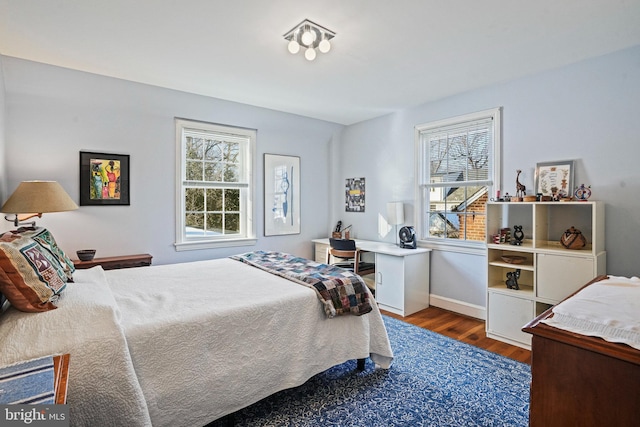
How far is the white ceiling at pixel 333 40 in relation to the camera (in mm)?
2045

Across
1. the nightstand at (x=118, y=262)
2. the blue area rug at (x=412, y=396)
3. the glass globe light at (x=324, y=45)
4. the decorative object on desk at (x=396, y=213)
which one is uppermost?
the glass globe light at (x=324, y=45)

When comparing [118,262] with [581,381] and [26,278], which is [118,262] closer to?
[26,278]

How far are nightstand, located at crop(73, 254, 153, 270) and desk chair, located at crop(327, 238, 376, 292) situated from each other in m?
2.02

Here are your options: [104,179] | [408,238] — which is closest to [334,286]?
[408,238]

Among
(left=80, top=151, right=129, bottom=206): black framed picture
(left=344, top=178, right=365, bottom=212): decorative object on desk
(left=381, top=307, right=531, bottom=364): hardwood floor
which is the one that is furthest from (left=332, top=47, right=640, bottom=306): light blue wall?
(left=80, top=151, right=129, bottom=206): black framed picture

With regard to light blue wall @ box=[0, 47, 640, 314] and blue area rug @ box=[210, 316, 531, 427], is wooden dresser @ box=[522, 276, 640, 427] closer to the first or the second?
blue area rug @ box=[210, 316, 531, 427]

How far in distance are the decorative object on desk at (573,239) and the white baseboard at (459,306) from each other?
3.47 ft

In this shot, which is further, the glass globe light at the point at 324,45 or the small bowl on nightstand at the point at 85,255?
the small bowl on nightstand at the point at 85,255

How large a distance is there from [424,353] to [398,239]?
1785 mm

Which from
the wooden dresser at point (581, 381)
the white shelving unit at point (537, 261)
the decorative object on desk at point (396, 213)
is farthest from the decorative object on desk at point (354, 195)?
the wooden dresser at point (581, 381)

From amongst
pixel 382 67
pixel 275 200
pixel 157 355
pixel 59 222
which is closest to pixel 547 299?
pixel 382 67

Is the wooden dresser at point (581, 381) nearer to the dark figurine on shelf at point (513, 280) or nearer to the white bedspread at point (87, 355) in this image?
the white bedspread at point (87, 355)

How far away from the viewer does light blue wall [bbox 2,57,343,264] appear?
9.42 ft

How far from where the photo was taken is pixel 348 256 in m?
3.81
